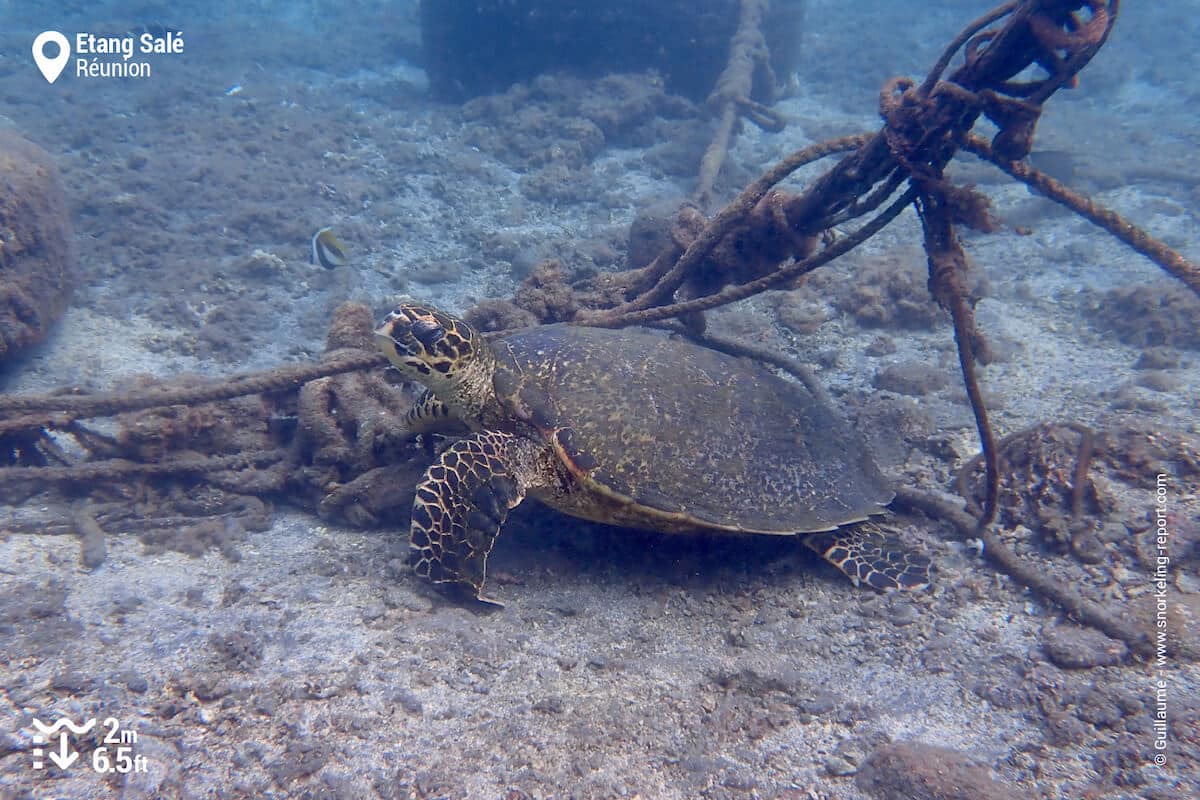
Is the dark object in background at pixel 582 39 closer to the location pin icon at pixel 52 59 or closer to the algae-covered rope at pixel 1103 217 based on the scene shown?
the location pin icon at pixel 52 59

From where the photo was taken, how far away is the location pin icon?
15.2m

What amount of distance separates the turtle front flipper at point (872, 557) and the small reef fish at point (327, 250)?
22.1 feet

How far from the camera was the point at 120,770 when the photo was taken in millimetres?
2061

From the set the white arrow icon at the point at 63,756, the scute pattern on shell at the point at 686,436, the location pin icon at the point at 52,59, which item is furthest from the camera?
the location pin icon at the point at 52,59

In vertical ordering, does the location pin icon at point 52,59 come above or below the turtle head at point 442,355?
above

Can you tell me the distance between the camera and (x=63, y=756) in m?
2.06

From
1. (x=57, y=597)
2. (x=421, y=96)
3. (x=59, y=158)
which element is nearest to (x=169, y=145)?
(x=59, y=158)

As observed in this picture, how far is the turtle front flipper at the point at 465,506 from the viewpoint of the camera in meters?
3.40

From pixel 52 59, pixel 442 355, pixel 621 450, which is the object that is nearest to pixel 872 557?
pixel 621 450

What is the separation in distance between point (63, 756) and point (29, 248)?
232 inches

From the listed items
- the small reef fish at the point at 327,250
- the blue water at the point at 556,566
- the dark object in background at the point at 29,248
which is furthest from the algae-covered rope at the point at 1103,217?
the dark object in background at the point at 29,248

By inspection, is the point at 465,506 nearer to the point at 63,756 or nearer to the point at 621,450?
the point at 621,450

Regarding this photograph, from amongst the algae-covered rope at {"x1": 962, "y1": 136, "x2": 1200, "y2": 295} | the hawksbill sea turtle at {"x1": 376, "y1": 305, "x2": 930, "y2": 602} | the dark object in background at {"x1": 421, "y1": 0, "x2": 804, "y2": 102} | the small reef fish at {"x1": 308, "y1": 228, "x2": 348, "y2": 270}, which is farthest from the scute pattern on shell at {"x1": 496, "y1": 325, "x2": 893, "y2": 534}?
the dark object in background at {"x1": 421, "y1": 0, "x2": 804, "y2": 102}

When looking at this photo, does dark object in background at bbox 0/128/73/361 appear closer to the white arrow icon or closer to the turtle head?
the turtle head
